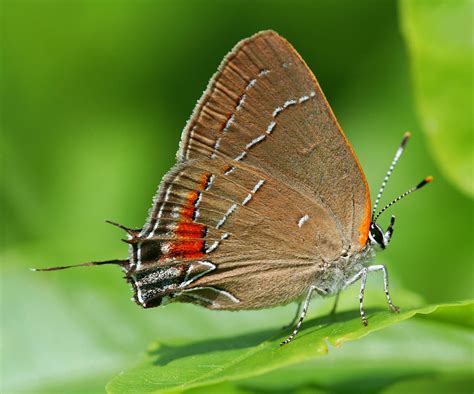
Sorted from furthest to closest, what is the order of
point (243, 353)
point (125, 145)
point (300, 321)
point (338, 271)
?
point (125, 145)
point (338, 271)
point (300, 321)
point (243, 353)

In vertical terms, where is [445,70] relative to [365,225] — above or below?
above

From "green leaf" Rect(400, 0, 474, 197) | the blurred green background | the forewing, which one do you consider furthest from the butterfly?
the blurred green background

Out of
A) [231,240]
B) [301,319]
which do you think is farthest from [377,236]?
[231,240]

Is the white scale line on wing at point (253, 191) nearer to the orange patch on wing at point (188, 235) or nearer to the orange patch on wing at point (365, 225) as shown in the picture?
the orange patch on wing at point (188, 235)

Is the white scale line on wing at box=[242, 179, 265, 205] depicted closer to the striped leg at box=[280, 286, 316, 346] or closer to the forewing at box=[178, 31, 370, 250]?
the forewing at box=[178, 31, 370, 250]

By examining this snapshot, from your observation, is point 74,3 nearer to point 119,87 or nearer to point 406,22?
point 119,87

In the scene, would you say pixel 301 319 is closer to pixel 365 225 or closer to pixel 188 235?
pixel 365 225
